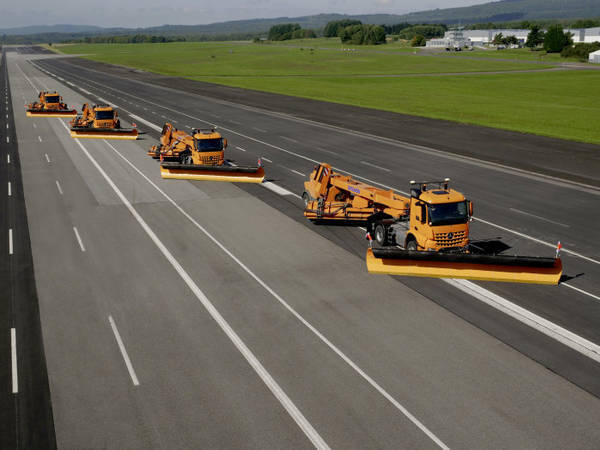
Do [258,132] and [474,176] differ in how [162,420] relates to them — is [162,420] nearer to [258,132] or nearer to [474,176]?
[474,176]

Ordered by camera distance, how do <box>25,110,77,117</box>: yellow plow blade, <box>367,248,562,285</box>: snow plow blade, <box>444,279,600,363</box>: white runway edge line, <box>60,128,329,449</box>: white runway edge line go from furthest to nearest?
<box>25,110,77,117</box>: yellow plow blade → <box>367,248,562,285</box>: snow plow blade → <box>444,279,600,363</box>: white runway edge line → <box>60,128,329,449</box>: white runway edge line

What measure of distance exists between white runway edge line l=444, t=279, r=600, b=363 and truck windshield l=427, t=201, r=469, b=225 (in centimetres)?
218

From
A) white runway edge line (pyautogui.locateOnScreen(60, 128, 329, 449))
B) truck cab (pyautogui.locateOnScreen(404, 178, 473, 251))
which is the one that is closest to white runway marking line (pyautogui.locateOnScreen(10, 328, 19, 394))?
white runway edge line (pyautogui.locateOnScreen(60, 128, 329, 449))

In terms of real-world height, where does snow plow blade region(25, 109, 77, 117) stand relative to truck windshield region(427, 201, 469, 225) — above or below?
above

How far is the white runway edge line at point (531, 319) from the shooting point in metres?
15.2

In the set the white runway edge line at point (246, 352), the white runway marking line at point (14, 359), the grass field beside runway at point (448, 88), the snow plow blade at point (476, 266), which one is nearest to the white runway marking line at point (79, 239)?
the white runway edge line at point (246, 352)

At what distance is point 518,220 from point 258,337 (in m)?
16.9

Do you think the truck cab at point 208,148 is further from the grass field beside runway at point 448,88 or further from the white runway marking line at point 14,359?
the grass field beside runway at point 448,88

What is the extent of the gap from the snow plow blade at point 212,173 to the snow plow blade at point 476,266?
15718 mm

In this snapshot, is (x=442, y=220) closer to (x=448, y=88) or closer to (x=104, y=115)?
(x=104, y=115)

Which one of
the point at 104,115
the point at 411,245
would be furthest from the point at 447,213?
the point at 104,115

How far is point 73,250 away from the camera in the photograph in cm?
2248

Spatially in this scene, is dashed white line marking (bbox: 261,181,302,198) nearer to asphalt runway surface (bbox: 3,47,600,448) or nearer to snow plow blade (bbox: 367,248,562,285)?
asphalt runway surface (bbox: 3,47,600,448)

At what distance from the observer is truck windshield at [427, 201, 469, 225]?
1939 cm
